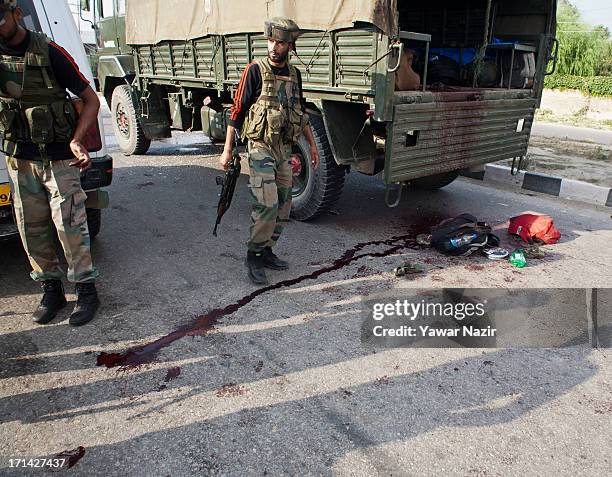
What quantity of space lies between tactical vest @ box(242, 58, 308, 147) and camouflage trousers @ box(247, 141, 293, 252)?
0.28 feet

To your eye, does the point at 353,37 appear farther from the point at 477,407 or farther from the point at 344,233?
the point at 477,407

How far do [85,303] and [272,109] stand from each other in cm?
168

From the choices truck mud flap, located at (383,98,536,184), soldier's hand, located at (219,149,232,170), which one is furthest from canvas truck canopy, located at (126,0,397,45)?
soldier's hand, located at (219,149,232,170)

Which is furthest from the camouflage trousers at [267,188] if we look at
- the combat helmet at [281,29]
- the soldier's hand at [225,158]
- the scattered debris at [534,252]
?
the scattered debris at [534,252]

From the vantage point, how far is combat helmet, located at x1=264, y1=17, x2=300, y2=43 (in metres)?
2.96

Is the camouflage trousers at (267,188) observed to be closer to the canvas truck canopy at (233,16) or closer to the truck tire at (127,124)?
the canvas truck canopy at (233,16)

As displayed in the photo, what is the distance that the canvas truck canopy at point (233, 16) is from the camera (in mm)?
3516

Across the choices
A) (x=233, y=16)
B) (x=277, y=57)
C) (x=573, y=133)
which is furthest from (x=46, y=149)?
(x=573, y=133)

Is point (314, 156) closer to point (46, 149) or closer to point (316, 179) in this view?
point (316, 179)

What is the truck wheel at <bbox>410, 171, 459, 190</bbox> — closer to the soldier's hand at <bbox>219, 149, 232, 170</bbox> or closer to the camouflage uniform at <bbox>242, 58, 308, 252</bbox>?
the camouflage uniform at <bbox>242, 58, 308, 252</bbox>

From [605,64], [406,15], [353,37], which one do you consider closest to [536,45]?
[406,15]

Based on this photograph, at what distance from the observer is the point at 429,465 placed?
1.89 metres

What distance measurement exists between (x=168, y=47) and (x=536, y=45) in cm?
429

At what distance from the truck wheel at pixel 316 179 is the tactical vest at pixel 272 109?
3.33ft
